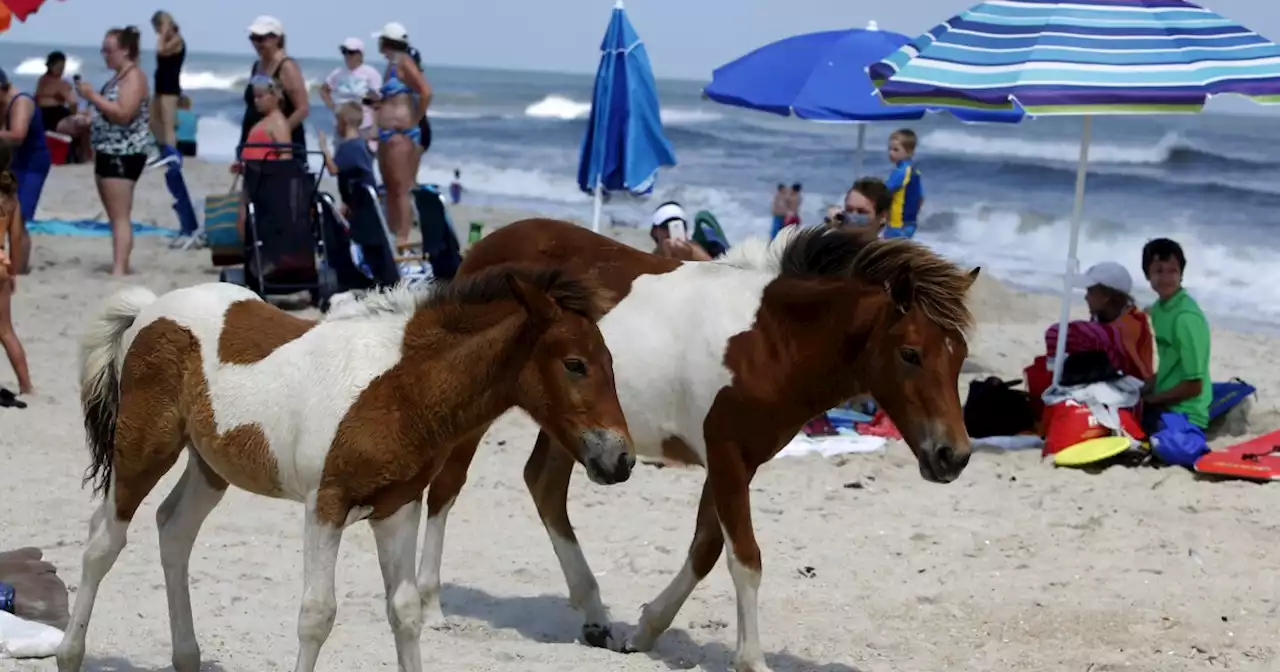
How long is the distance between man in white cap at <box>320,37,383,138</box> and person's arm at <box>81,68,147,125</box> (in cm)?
205

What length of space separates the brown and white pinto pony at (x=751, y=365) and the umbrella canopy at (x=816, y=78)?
5.15 meters

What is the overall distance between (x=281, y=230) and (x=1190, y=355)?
6527 millimetres

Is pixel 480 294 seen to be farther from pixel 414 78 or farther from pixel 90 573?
pixel 414 78

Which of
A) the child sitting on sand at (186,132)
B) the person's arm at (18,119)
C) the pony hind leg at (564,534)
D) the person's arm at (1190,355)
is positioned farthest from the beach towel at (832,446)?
the child sitting on sand at (186,132)

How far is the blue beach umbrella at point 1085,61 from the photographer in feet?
25.6

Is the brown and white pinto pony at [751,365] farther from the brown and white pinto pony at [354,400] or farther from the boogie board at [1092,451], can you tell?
the boogie board at [1092,451]

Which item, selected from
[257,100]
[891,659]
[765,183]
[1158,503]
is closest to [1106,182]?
[765,183]

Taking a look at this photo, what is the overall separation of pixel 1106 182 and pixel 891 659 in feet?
97.4

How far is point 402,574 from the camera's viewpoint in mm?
4359

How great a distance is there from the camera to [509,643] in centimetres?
571

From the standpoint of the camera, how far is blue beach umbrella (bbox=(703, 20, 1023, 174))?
10.7 m

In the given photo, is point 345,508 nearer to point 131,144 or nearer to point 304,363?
point 304,363

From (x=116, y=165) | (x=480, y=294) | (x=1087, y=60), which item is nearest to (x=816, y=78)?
(x=1087, y=60)

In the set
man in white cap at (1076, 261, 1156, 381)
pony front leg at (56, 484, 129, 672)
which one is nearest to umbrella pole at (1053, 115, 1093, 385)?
man in white cap at (1076, 261, 1156, 381)
